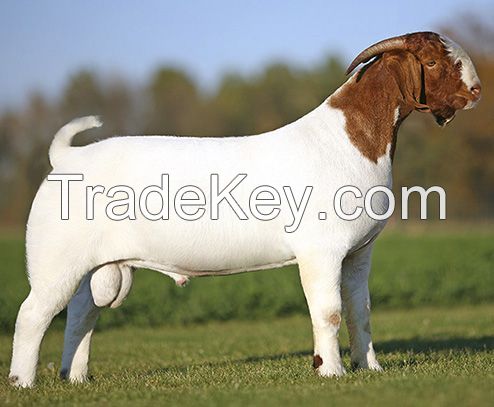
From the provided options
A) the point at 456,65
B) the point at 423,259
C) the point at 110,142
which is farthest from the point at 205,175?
the point at 423,259

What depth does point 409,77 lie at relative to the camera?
7.98m

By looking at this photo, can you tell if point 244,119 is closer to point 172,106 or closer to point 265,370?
point 172,106

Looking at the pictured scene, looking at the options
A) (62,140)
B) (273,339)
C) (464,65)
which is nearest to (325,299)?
(464,65)

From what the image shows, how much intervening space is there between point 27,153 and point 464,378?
65.8m

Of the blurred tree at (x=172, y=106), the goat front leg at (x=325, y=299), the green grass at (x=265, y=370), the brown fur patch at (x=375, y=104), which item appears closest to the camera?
the green grass at (x=265, y=370)

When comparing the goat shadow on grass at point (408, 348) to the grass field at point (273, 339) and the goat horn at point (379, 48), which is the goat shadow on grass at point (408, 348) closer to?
the grass field at point (273, 339)

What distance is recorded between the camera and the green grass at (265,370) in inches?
260

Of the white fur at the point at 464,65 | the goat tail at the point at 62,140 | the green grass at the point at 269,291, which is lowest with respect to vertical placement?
the green grass at the point at 269,291

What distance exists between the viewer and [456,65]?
312 inches

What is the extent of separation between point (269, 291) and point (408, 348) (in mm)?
9438

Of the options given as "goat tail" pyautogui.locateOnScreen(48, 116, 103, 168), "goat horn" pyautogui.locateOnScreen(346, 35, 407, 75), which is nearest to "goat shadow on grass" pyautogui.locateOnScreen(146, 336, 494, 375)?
"goat tail" pyautogui.locateOnScreen(48, 116, 103, 168)

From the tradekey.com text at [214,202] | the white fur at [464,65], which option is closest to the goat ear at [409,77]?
the white fur at [464,65]

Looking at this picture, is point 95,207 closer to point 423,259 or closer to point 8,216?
point 423,259

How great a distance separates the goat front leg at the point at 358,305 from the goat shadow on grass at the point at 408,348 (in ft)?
4.13
